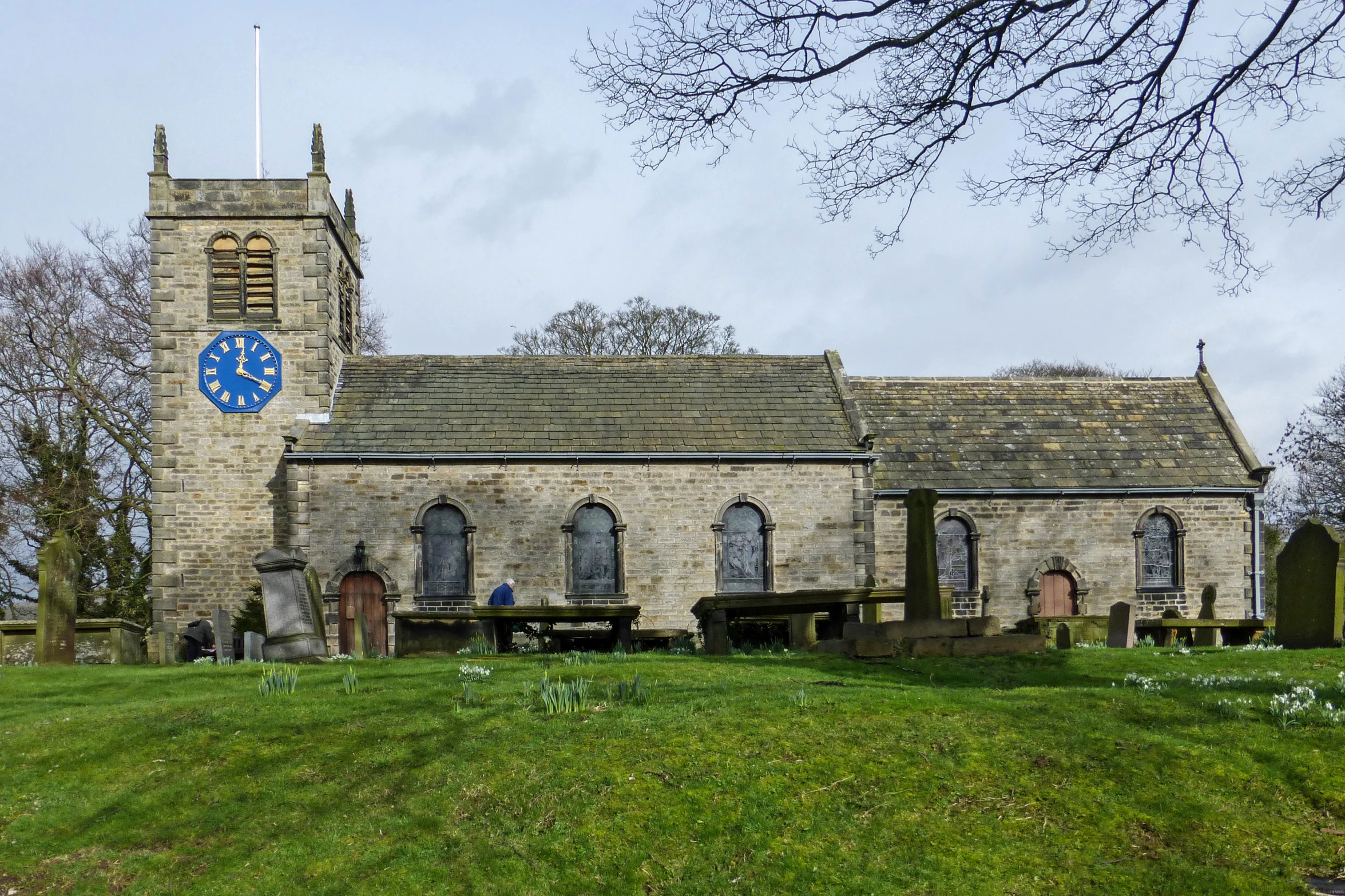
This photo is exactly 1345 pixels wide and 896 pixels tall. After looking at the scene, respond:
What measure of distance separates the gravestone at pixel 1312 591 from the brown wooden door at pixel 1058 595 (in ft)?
33.8

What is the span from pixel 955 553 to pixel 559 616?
A: 496 inches

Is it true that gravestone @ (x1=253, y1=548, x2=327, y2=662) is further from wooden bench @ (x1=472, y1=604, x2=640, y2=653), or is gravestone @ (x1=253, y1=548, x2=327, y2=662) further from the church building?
the church building

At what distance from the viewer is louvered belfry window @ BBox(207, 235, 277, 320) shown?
2595cm

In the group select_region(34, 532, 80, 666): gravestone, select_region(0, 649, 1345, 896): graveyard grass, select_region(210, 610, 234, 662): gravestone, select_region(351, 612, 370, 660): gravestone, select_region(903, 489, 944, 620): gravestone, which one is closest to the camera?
select_region(0, 649, 1345, 896): graveyard grass

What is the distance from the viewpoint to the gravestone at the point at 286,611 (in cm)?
1552

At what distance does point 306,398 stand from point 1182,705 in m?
20.0

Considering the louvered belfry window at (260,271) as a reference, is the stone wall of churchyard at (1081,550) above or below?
below

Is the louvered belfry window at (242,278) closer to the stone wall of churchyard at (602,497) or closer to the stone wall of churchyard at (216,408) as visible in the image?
the stone wall of churchyard at (216,408)

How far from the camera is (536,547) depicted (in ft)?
80.2

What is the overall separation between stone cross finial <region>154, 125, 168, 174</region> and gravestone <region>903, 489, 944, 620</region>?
754 inches

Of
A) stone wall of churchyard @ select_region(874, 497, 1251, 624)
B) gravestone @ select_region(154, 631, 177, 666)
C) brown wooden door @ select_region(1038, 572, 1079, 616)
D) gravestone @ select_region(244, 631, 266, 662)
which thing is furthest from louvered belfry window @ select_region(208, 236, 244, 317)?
brown wooden door @ select_region(1038, 572, 1079, 616)

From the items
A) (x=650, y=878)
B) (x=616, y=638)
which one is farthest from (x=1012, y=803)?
(x=616, y=638)

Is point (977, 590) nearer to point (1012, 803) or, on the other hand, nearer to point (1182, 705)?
point (1182, 705)

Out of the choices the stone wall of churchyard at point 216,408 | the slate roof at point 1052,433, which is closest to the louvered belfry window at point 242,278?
the stone wall of churchyard at point 216,408
